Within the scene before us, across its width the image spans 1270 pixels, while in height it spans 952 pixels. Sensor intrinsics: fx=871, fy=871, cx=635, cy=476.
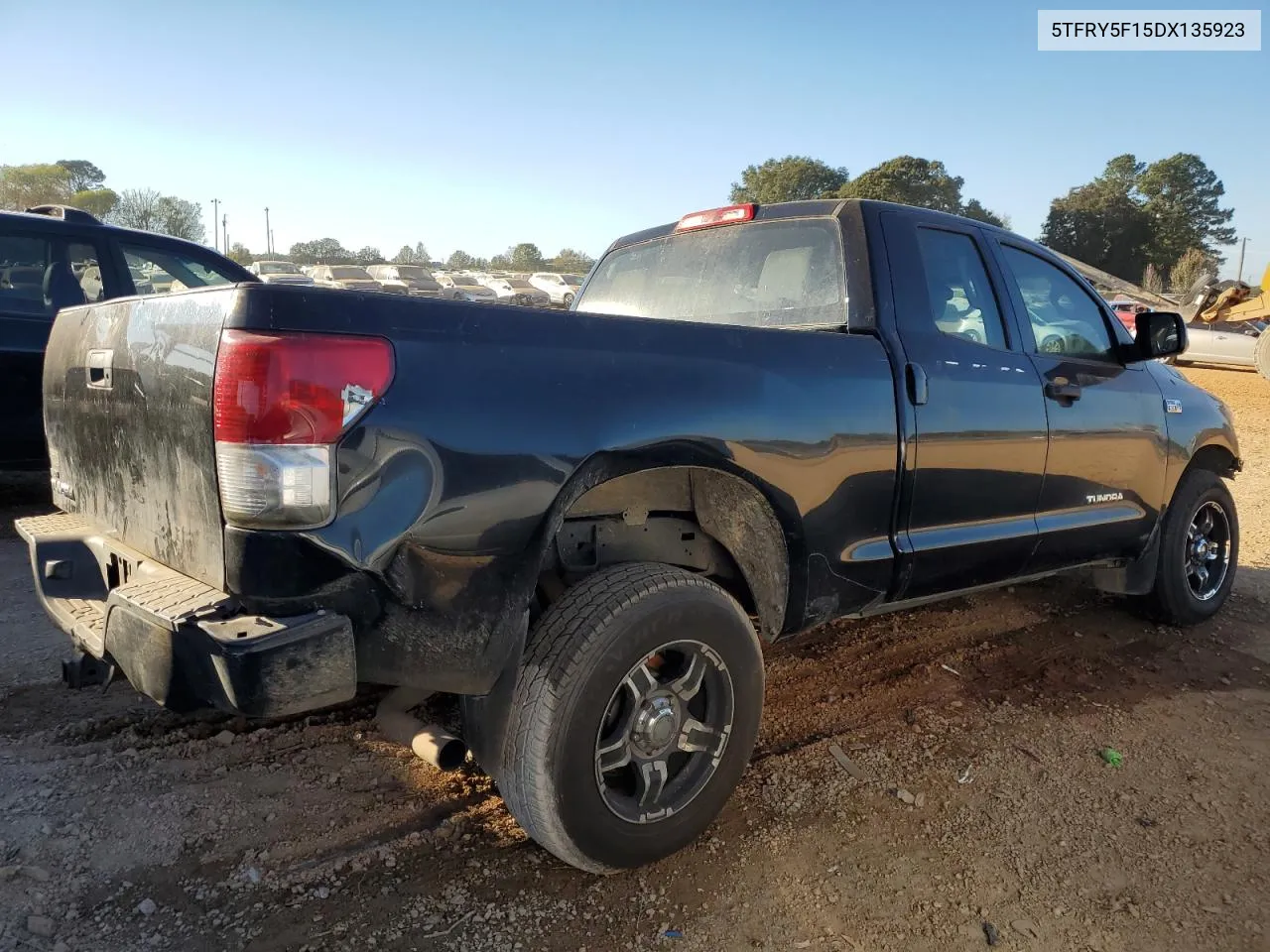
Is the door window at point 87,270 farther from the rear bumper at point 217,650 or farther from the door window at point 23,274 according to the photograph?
the rear bumper at point 217,650

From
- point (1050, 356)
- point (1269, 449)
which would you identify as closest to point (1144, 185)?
point (1269, 449)

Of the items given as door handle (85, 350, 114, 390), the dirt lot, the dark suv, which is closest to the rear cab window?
the dark suv

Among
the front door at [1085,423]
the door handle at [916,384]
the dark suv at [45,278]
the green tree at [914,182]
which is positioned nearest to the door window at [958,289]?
the front door at [1085,423]

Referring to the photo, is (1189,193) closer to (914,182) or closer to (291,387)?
(914,182)

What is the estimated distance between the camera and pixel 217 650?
181 centimetres

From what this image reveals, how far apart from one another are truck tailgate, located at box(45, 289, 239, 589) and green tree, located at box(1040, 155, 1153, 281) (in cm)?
5786

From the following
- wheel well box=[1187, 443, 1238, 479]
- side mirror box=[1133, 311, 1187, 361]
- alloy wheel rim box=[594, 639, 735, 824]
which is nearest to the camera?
alloy wheel rim box=[594, 639, 735, 824]

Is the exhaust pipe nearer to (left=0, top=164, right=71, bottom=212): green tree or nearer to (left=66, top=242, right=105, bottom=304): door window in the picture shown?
(left=66, top=242, right=105, bottom=304): door window

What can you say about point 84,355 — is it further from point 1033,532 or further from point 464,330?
point 1033,532

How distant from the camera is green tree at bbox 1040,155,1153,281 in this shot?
52969 millimetres

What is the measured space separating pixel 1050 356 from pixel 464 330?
2732 mm

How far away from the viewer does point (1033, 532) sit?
3547 mm

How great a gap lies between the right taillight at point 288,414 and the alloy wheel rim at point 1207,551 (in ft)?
14.9

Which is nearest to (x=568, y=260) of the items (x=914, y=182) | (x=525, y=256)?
(x=525, y=256)
